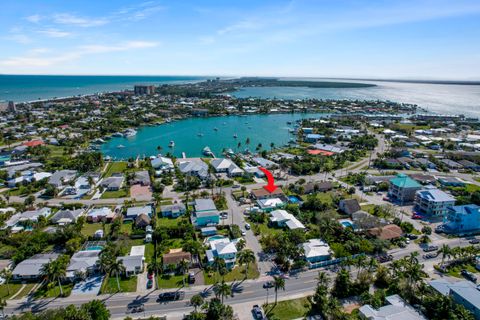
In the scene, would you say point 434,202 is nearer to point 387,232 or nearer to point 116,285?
point 387,232

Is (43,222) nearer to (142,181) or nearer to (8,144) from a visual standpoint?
(142,181)

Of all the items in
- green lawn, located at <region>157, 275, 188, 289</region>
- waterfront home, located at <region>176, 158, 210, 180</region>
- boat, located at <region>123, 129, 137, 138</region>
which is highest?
boat, located at <region>123, 129, 137, 138</region>

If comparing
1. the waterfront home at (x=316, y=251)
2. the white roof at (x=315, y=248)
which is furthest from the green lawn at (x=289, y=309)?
the white roof at (x=315, y=248)

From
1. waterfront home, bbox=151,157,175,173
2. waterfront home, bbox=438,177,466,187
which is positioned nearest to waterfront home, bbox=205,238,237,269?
waterfront home, bbox=151,157,175,173

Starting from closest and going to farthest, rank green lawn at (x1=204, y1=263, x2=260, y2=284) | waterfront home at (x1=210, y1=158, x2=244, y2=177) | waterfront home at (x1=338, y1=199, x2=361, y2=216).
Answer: green lawn at (x1=204, y1=263, x2=260, y2=284)
waterfront home at (x1=338, y1=199, x2=361, y2=216)
waterfront home at (x1=210, y1=158, x2=244, y2=177)

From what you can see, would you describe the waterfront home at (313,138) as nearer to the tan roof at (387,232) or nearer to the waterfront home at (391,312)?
the tan roof at (387,232)

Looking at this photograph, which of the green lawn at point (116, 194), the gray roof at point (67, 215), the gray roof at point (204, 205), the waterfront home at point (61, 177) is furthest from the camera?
the waterfront home at point (61, 177)

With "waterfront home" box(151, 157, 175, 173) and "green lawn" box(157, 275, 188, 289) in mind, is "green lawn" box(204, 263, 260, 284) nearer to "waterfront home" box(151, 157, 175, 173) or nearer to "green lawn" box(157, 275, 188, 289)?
"green lawn" box(157, 275, 188, 289)
